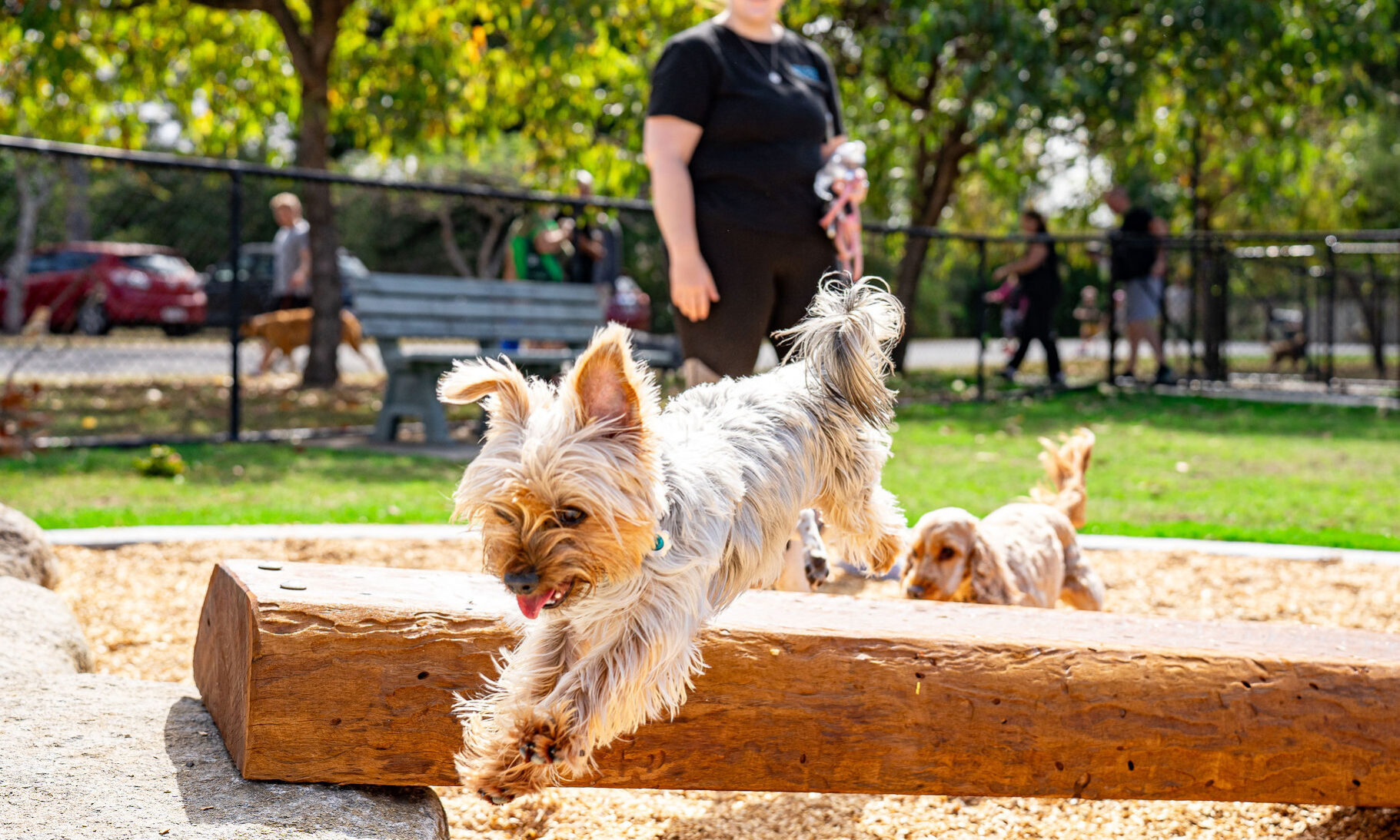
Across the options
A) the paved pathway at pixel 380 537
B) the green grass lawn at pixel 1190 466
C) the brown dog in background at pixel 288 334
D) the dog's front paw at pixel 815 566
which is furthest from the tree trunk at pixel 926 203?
the dog's front paw at pixel 815 566

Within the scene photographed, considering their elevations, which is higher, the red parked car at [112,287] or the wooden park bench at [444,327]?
the red parked car at [112,287]

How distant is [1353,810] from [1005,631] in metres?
1.43

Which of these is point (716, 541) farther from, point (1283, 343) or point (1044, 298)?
point (1283, 343)

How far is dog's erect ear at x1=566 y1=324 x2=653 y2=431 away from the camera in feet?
7.98

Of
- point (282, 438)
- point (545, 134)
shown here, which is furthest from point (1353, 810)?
point (545, 134)

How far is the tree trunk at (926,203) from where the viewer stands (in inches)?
728

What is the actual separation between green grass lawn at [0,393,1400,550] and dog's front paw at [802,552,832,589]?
2.65m

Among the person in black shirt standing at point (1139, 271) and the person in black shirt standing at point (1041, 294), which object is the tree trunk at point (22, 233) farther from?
the person in black shirt standing at point (1139, 271)

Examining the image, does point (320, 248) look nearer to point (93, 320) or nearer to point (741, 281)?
point (93, 320)

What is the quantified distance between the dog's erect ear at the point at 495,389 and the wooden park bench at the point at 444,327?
7475mm

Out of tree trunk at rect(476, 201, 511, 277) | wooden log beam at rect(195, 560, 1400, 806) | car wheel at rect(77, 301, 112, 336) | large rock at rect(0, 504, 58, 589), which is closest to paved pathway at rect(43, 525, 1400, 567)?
large rock at rect(0, 504, 58, 589)

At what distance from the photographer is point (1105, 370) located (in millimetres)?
18141

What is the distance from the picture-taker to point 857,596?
170 inches

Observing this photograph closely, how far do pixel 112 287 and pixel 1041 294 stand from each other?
14.0 m
